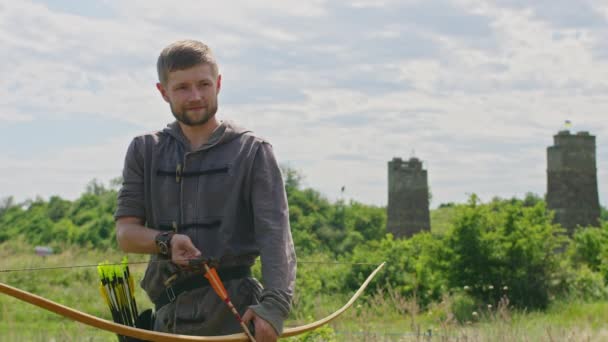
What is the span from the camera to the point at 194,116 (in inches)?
122

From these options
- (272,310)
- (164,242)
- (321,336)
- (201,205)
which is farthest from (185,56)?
(321,336)

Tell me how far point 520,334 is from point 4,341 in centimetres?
491

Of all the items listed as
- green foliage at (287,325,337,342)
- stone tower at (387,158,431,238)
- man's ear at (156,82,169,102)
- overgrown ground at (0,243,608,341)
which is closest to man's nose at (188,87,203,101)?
man's ear at (156,82,169,102)

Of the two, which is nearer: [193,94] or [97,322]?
[97,322]

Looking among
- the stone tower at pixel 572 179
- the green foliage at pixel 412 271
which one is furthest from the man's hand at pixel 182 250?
the stone tower at pixel 572 179

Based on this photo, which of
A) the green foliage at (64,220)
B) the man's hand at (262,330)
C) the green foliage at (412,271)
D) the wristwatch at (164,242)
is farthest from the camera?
the green foliage at (64,220)

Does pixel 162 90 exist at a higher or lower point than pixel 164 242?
higher

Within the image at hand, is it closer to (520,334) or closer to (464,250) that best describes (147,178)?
(520,334)

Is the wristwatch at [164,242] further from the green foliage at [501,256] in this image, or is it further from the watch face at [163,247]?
the green foliage at [501,256]

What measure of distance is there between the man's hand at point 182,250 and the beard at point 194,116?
419 mm

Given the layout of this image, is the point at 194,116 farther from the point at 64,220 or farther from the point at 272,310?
the point at 64,220

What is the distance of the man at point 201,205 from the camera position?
3.03 metres

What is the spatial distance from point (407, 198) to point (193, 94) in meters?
42.0

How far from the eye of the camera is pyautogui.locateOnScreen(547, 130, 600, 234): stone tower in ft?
117
